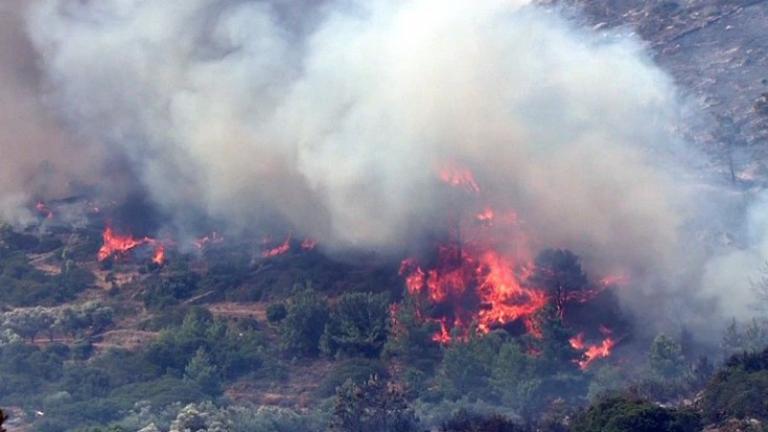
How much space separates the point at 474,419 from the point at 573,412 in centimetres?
372

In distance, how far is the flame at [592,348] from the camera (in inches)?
2212

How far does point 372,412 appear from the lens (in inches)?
1953

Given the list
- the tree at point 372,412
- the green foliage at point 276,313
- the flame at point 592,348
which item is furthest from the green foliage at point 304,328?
the flame at point 592,348

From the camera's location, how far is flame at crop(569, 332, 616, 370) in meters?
56.2

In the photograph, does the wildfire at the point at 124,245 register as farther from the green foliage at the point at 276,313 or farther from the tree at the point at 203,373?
the tree at the point at 203,373

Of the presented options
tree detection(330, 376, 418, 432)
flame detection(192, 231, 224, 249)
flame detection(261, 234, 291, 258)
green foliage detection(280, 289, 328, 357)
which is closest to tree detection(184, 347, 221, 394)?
green foliage detection(280, 289, 328, 357)

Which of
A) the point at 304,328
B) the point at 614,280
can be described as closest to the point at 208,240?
the point at 304,328

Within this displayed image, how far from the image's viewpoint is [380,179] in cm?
6519

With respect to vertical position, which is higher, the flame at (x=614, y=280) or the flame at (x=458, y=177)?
the flame at (x=458, y=177)

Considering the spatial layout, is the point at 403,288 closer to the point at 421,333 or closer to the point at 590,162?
the point at 421,333

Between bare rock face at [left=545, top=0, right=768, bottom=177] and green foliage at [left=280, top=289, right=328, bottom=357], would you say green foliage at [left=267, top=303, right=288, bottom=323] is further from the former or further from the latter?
bare rock face at [left=545, top=0, right=768, bottom=177]

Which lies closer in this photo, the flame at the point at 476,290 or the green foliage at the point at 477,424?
the green foliage at the point at 477,424

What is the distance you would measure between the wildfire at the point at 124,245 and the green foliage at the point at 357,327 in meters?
15.8

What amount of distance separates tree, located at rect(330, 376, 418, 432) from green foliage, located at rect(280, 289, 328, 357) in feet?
31.0
